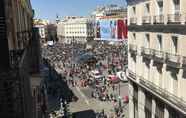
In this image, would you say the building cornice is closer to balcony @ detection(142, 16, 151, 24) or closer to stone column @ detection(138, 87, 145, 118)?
balcony @ detection(142, 16, 151, 24)

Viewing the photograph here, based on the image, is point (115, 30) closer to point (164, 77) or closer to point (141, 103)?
point (141, 103)

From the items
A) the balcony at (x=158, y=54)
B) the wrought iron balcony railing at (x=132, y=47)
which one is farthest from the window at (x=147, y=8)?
the wrought iron balcony railing at (x=132, y=47)

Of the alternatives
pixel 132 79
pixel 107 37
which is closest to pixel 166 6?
pixel 132 79

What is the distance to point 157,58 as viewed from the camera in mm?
32188

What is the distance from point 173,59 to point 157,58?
3.48 meters

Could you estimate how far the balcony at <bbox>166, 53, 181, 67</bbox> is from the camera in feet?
91.2

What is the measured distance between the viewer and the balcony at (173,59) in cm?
2780

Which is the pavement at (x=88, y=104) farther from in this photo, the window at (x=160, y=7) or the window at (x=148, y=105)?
the window at (x=160, y=7)

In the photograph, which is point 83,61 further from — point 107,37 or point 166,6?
point 166,6

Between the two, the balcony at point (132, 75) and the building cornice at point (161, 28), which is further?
the balcony at point (132, 75)

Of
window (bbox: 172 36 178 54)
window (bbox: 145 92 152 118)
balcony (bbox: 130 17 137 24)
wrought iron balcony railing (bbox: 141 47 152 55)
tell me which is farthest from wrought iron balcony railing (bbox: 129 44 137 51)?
window (bbox: 172 36 178 54)

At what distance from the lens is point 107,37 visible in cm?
12481

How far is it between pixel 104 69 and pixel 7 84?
82394mm

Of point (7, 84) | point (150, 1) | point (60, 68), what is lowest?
point (60, 68)
